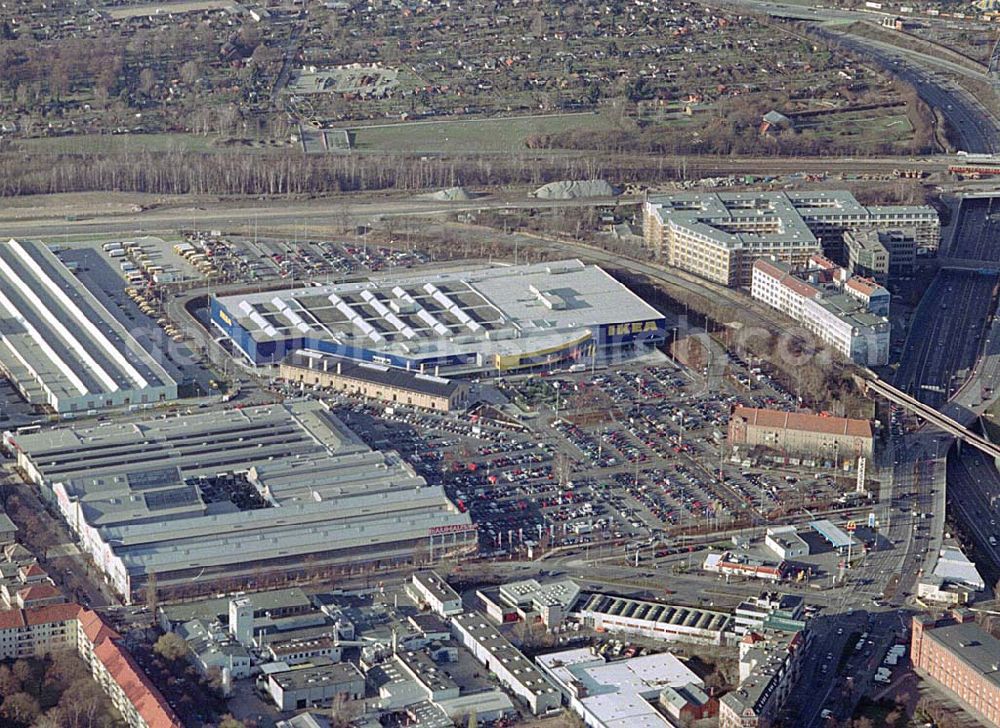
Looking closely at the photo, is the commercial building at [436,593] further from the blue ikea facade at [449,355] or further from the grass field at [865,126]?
the grass field at [865,126]

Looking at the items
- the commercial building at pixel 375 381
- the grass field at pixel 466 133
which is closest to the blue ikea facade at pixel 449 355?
the commercial building at pixel 375 381

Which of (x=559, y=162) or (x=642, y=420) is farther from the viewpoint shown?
(x=559, y=162)

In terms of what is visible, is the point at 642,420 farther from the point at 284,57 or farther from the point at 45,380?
the point at 284,57

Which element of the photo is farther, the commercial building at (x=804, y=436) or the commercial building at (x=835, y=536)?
the commercial building at (x=804, y=436)

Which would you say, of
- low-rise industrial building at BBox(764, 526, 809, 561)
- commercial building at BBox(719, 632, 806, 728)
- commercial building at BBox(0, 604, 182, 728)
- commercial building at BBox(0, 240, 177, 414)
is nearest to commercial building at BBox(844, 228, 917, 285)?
low-rise industrial building at BBox(764, 526, 809, 561)

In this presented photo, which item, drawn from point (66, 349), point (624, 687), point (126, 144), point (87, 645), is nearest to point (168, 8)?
point (126, 144)

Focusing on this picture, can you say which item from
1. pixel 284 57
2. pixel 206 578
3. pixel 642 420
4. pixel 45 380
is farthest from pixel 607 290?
pixel 284 57
